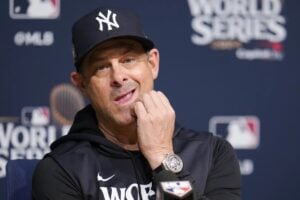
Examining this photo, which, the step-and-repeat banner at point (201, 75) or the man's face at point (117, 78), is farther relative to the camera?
the step-and-repeat banner at point (201, 75)

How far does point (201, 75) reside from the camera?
2.30 metres

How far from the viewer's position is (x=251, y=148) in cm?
232

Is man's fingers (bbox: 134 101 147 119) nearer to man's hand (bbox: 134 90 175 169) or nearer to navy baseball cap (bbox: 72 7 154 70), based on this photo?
man's hand (bbox: 134 90 175 169)

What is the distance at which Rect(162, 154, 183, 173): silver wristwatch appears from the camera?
1.34 meters

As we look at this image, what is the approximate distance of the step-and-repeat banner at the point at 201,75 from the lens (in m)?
2.20

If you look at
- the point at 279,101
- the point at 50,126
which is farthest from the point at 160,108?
the point at 279,101

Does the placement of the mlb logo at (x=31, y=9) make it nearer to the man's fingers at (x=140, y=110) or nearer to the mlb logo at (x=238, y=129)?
the mlb logo at (x=238, y=129)

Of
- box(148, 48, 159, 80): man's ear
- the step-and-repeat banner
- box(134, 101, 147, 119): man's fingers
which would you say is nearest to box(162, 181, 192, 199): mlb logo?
box(134, 101, 147, 119): man's fingers

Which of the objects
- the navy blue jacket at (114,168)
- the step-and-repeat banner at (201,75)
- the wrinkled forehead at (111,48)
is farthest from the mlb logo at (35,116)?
the wrinkled forehead at (111,48)

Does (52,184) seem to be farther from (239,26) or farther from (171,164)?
(239,26)

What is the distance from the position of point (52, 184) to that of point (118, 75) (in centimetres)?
26

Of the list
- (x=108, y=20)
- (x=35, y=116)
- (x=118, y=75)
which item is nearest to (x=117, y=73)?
(x=118, y=75)

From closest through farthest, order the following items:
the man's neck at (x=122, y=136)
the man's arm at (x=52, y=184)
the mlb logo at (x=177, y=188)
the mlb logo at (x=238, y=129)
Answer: the mlb logo at (x=177, y=188)
the man's arm at (x=52, y=184)
the man's neck at (x=122, y=136)
the mlb logo at (x=238, y=129)

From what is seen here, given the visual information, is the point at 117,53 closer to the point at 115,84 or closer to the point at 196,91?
the point at 115,84
